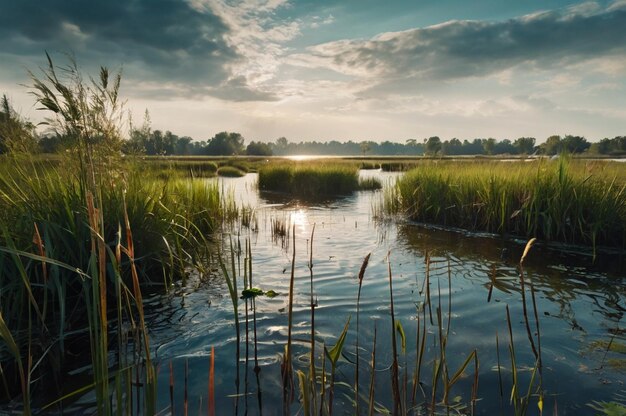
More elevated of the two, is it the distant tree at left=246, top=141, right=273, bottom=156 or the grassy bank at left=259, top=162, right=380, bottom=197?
the distant tree at left=246, top=141, right=273, bottom=156

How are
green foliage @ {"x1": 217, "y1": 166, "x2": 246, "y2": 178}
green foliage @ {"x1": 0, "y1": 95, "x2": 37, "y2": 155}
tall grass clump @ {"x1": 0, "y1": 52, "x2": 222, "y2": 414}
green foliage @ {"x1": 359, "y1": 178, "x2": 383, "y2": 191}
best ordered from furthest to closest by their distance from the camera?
green foliage @ {"x1": 217, "y1": 166, "x2": 246, "y2": 178}, green foliage @ {"x1": 359, "y1": 178, "x2": 383, "y2": 191}, green foliage @ {"x1": 0, "y1": 95, "x2": 37, "y2": 155}, tall grass clump @ {"x1": 0, "y1": 52, "x2": 222, "y2": 414}

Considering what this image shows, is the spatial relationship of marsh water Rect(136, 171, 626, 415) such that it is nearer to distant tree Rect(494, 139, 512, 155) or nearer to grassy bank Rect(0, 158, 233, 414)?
grassy bank Rect(0, 158, 233, 414)

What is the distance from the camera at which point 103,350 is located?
1923 millimetres

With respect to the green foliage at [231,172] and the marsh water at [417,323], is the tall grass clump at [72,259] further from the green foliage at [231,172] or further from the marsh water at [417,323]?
the green foliage at [231,172]

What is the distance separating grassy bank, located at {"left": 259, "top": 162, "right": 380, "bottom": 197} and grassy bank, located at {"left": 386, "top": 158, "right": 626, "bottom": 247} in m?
10.1

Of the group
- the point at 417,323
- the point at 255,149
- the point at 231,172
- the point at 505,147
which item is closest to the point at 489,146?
the point at 505,147

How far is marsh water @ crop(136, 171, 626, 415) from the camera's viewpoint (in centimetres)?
345

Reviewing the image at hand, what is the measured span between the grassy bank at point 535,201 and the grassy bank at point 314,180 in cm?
1007

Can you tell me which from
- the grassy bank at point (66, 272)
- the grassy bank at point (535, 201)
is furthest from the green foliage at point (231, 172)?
the grassy bank at point (66, 272)

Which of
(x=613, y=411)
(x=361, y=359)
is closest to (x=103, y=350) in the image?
(x=361, y=359)

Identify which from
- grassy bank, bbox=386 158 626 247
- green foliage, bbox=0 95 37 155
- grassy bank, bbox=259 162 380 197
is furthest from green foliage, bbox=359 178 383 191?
green foliage, bbox=0 95 37 155

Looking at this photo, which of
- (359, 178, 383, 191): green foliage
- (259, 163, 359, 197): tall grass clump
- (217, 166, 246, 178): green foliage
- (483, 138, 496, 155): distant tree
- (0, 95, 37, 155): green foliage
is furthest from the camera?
(483, 138, 496, 155): distant tree

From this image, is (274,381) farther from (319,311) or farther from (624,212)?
(624,212)

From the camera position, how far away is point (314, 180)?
23.2m
